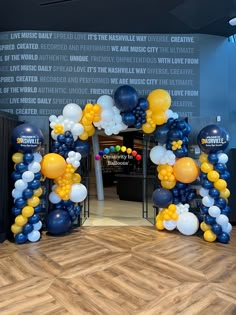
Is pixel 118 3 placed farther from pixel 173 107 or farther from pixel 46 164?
pixel 46 164

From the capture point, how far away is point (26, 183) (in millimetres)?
4055

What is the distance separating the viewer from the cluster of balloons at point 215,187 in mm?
4090

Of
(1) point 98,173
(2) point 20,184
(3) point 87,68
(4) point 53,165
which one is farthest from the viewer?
(1) point 98,173

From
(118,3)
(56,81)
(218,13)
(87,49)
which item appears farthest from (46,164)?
(218,13)

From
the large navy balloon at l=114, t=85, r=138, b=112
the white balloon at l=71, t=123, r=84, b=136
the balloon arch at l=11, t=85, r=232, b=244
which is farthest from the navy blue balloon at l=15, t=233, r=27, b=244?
the large navy balloon at l=114, t=85, r=138, b=112

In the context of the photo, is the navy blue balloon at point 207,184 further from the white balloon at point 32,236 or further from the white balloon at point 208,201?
the white balloon at point 32,236

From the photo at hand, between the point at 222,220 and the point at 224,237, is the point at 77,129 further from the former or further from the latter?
the point at 224,237

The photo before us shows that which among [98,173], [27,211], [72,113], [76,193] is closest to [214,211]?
[76,193]

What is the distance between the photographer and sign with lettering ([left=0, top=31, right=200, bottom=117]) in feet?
16.9

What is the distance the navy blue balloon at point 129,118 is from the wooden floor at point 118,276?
2030mm

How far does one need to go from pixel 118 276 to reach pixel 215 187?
218 cm

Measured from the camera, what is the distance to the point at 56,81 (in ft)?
17.0

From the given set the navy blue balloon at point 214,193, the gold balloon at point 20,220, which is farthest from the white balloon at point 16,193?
the navy blue balloon at point 214,193

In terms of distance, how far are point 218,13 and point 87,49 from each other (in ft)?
8.33
